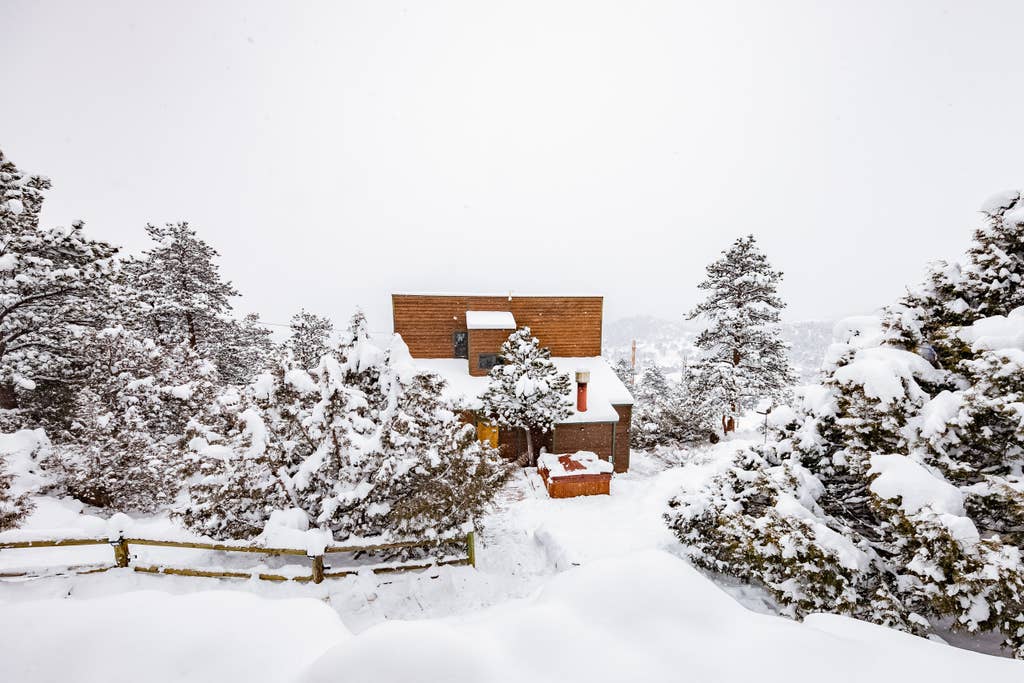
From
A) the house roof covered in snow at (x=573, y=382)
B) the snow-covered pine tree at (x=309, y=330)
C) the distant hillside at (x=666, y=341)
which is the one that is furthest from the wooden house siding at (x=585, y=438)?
the distant hillside at (x=666, y=341)

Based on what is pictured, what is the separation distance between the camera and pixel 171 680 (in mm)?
3230

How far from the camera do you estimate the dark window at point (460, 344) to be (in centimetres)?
2177

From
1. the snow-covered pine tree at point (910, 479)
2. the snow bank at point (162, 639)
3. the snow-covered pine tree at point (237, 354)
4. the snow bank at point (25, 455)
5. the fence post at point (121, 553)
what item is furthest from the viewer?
the snow-covered pine tree at point (237, 354)

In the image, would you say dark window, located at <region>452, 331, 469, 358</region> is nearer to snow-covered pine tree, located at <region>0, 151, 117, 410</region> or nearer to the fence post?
snow-covered pine tree, located at <region>0, 151, 117, 410</region>

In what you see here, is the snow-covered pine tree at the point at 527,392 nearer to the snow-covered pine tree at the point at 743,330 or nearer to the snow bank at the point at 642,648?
the snow-covered pine tree at the point at 743,330

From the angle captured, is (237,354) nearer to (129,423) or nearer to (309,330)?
(309,330)

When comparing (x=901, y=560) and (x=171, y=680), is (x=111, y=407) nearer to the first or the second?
(x=171, y=680)

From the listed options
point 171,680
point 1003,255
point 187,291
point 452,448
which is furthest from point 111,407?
point 1003,255

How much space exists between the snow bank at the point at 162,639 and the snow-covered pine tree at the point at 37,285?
1350cm

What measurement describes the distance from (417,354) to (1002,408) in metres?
20.2

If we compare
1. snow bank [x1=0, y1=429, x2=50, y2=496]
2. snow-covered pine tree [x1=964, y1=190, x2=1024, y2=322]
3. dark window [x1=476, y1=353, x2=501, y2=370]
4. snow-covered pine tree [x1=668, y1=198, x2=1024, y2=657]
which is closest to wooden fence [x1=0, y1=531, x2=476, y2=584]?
snow bank [x1=0, y1=429, x2=50, y2=496]

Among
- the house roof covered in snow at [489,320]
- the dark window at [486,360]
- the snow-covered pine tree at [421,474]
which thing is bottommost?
the snow-covered pine tree at [421,474]

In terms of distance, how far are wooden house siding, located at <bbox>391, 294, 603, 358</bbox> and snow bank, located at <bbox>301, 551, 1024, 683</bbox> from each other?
59.6 feet

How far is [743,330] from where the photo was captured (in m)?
19.8
